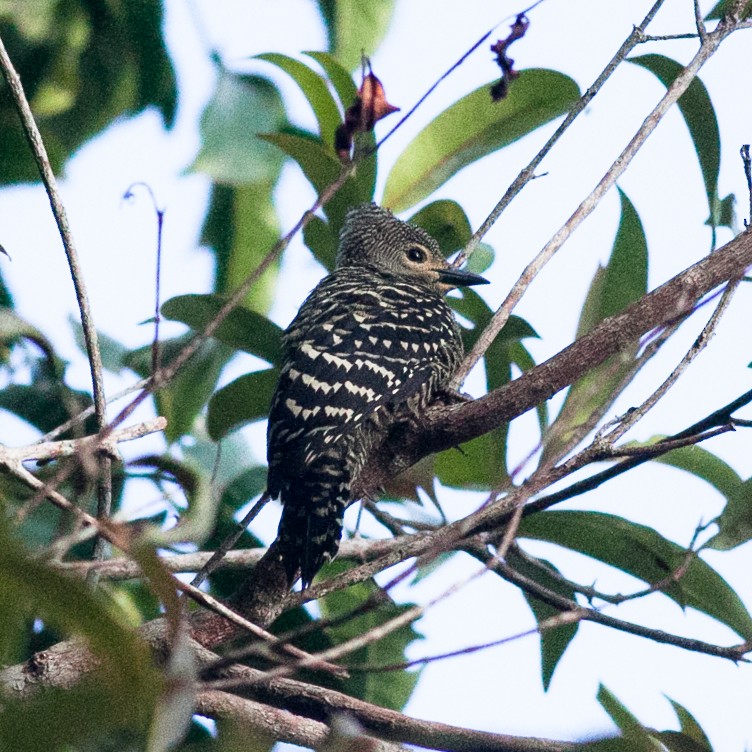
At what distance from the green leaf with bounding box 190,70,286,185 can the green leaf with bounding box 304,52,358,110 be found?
341 millimetres

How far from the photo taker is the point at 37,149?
7.06 feet

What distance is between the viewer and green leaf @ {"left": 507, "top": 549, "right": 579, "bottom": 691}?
3.28m

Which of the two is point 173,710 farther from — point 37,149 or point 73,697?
point 37,149

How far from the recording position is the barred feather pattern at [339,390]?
3211mm

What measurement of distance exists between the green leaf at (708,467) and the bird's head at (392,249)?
1.34 meters

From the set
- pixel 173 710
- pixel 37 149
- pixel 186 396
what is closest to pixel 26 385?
pixel 186 396

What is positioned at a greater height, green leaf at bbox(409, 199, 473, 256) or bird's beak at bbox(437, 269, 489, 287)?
green leaf at bbox(409, 199, 473, 256)

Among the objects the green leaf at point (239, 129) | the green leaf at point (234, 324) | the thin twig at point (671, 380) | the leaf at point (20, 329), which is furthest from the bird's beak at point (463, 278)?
the leaf at point (20, 329)

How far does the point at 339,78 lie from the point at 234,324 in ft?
3.21

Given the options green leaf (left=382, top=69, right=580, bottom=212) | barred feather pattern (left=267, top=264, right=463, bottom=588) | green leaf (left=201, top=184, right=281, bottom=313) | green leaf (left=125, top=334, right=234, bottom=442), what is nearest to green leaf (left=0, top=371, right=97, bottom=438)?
green leaf (left=125, top=334, right=234, bottom=442)

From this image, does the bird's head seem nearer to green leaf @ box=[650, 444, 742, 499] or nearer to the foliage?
the foliage

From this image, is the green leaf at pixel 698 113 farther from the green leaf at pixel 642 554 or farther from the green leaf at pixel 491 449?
the green leaf at pixel 642 554

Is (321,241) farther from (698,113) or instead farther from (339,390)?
(698,113)

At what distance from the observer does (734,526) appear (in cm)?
316
